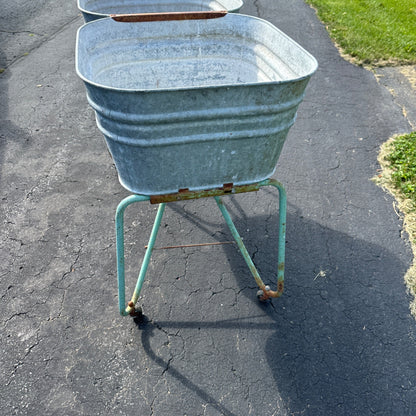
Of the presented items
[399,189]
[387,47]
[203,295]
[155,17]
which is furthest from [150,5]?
[387,47]

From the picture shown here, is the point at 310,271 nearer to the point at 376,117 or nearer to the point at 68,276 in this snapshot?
the point at 68,276

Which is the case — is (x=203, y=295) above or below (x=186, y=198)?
below

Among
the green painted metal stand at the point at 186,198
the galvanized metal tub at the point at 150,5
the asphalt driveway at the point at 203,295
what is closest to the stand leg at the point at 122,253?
the green painted metal stand at the point at 186,198

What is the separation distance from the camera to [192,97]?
47.6 inches

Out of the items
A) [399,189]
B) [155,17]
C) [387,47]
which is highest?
[155,17]

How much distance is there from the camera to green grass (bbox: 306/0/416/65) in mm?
4953

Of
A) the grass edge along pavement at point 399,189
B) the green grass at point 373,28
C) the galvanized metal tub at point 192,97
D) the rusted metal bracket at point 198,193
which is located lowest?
the grass edge along pavement at point 399,189

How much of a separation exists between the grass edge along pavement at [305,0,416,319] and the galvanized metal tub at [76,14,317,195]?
1580 millimetres

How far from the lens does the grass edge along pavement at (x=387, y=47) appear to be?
2893 mm

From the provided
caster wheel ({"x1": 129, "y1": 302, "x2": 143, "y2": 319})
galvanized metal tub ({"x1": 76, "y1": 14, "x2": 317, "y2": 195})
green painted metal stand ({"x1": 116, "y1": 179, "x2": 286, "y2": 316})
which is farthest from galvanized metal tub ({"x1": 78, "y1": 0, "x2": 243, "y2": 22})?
caster wheel ({"x1": 129, "y1": 302, "x2": 143, "y2": 319})

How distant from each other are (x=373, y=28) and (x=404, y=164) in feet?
11.5

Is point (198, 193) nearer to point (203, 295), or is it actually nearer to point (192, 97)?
point (192, 97)

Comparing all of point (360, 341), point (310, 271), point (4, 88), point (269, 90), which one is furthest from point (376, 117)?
point (4, 88)

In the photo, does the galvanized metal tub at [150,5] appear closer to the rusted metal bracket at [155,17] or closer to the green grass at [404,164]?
the rusted metal bracket at [155,17]
